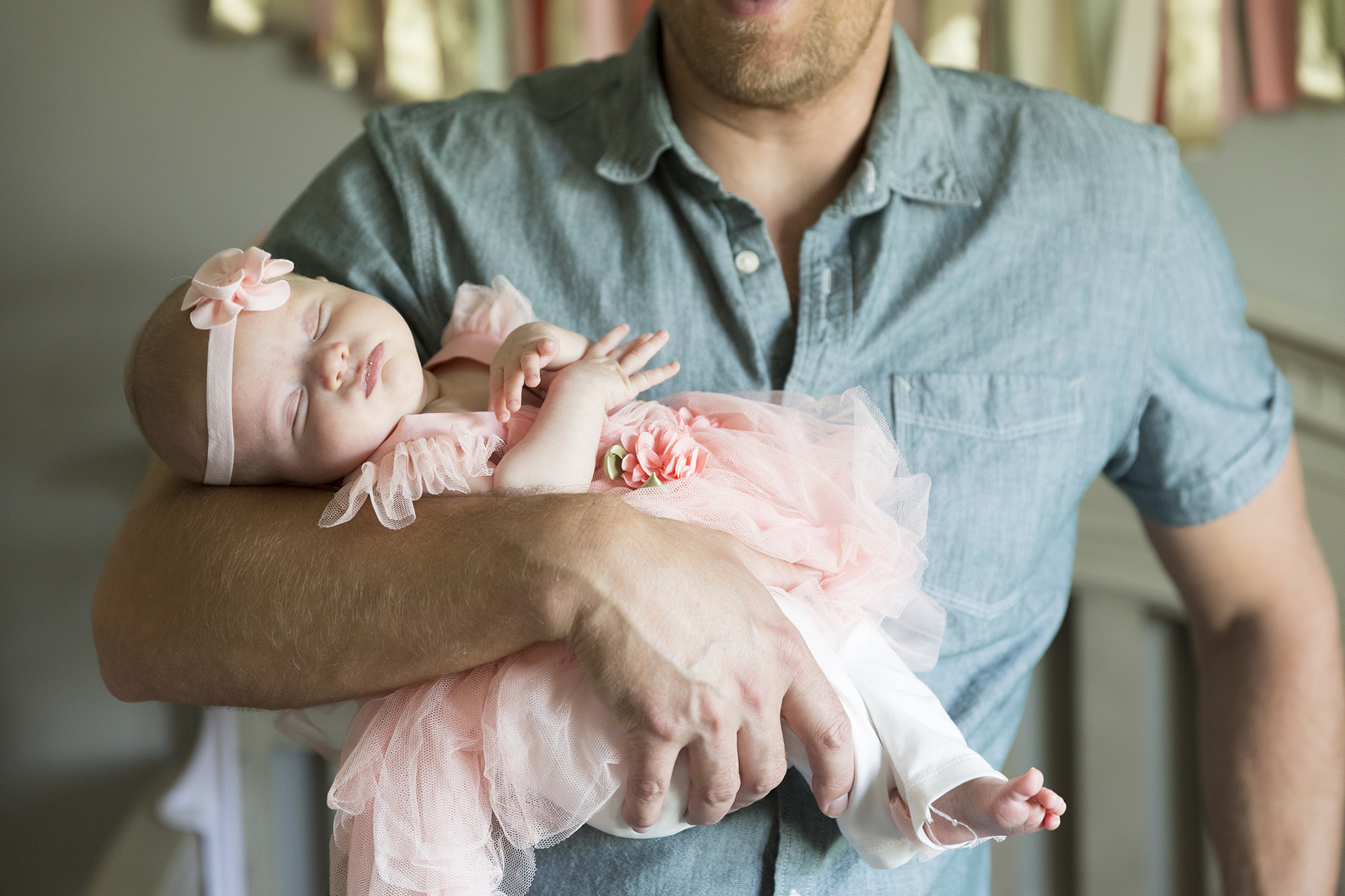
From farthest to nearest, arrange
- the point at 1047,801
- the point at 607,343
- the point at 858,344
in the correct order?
the point at 858,344 → the point at 607,343 → the point at 1047,801

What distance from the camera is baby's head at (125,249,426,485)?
3.10ft

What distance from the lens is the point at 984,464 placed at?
3.70ft

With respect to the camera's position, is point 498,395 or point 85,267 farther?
point 85,267

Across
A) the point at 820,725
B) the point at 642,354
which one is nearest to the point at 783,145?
the point at 642,354

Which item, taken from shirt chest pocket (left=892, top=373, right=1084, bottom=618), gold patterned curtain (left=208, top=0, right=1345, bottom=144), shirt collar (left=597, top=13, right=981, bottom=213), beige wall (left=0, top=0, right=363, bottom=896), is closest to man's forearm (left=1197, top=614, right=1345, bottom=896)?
shirt chest pocket (left=892, top=373, right=1084, bottom=618)

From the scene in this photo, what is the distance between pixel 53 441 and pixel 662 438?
1.26 m

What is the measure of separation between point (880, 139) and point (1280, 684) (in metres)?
0.86

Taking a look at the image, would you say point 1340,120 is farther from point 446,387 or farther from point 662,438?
point 446,387

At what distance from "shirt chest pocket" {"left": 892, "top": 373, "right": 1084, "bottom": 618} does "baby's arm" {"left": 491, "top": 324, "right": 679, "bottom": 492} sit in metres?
0.32

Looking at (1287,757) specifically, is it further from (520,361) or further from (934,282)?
(520,361)

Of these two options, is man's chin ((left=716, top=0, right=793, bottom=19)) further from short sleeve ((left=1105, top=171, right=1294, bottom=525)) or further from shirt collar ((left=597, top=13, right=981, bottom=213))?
short sleeve ((left=1105, top=171, right=1294, bottom=525))

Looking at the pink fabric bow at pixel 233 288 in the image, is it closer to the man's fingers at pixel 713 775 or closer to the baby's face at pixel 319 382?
the baby's face at pixel 319 382

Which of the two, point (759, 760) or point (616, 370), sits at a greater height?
point (616, 370)

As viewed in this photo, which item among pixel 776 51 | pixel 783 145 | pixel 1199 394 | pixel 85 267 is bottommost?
pixel 85 267
